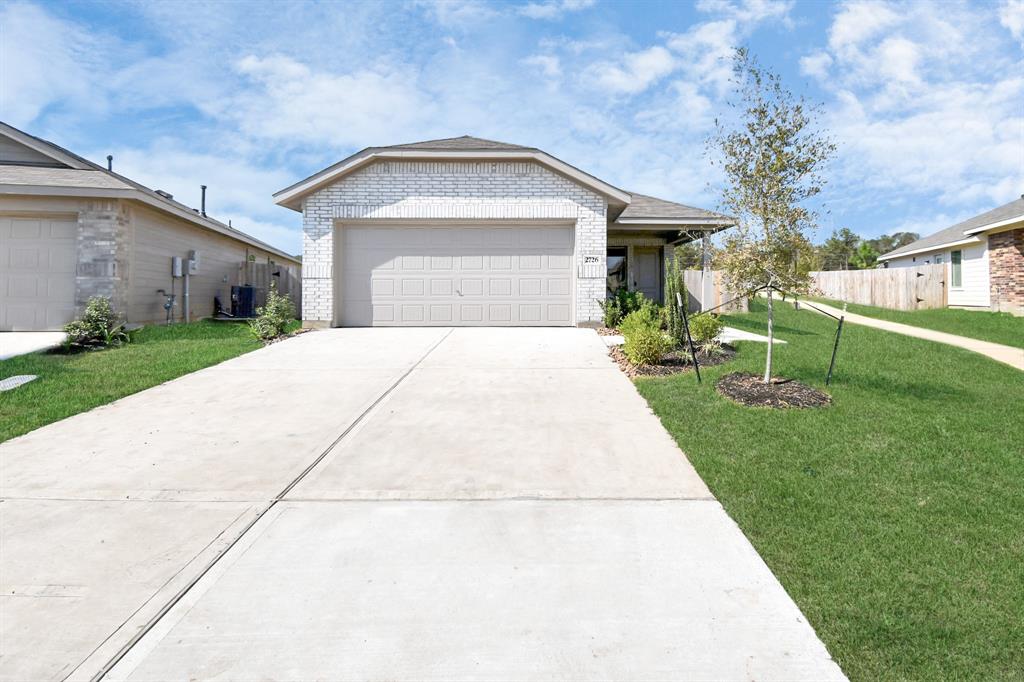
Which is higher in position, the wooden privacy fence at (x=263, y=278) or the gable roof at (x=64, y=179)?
the gable roof at (x=64, y=179)

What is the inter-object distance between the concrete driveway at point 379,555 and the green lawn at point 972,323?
42.4ft

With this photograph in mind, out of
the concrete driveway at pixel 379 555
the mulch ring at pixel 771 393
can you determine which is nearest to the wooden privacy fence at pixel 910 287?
the mulch ring at pixel 771 393

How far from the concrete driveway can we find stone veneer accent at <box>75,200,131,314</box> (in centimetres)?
793

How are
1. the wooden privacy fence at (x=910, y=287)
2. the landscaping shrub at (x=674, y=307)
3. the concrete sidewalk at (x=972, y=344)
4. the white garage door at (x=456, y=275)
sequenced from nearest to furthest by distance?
the landscaping shrub at (x=674, y=307), the concrete sidewalk at (x=972, y=344), the white garage door at (x=456, y=275), the wooden privacy fence at (x=910, y=287)

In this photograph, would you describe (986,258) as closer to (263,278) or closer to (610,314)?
(610,314)

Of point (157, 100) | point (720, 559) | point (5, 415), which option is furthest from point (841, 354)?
point (157, 100)

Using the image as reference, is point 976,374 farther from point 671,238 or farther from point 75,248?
point 75,248

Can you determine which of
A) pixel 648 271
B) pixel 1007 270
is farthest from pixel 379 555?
pixel 1007 270

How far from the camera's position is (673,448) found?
14.5 feet

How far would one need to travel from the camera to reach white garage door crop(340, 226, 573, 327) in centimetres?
1234

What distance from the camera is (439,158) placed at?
12.1 m

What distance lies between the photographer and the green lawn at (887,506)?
7.15 feet

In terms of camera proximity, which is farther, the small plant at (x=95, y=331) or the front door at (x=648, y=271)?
the front door at (x=648, y=271)

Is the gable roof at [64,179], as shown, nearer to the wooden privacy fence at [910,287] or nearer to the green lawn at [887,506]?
the green lawn at [887,506]
